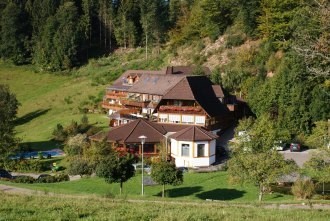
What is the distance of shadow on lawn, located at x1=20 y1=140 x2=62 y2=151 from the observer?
46.7 m

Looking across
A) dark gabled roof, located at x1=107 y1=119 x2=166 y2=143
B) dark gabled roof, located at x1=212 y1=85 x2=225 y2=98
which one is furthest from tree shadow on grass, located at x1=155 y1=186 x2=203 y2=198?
dark gabled roof, located at x1=212 y1=85 x2=225 y2=98

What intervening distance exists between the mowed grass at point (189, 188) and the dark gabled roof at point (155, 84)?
19862mm

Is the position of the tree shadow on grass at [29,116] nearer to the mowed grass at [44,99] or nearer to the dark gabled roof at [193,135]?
the mowed grass at [44,99]

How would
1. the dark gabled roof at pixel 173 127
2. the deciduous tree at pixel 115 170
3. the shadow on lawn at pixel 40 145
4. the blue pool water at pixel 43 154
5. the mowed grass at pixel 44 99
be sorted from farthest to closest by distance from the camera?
1. the mowed grass at pixel 44 99
2. the shadow on lawn at pixel 40 145
3. the blue pool water at pixel 43 154
4. the dark gabled roof at pixel 173 127
5. the deciduous tree at pixel 115 170

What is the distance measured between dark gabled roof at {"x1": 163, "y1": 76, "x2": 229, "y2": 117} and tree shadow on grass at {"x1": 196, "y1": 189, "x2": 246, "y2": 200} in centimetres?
1581

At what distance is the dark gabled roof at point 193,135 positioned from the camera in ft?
128

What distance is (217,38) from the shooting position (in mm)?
65938

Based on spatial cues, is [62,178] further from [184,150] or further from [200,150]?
[200,150]

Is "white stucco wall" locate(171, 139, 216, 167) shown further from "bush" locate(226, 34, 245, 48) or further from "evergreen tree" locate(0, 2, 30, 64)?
"evergreen tree" locate(0, 2, 30, 64)

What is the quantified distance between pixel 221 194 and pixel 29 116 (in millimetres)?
39475

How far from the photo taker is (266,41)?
55.7m

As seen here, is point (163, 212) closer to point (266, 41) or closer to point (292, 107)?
point (292, 107)

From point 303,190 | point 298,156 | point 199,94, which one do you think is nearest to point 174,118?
point 199,94

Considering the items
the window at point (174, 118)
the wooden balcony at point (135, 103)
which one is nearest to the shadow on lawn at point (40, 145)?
the wooden balcony at point (135, 103)
